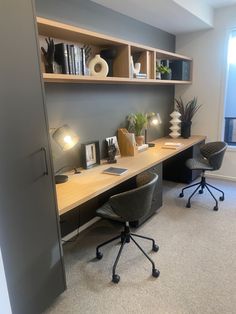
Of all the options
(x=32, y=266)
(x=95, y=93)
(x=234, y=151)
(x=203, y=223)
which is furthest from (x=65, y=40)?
(x=234, y=151)

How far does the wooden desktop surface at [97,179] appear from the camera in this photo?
180 cm

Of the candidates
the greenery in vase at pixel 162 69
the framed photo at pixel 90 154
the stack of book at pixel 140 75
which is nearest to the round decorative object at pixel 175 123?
the greenery in vase at pixel 162 69

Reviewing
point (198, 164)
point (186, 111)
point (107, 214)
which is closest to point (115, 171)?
point (107, 214)

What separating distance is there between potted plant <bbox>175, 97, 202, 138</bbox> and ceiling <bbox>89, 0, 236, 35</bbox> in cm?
114

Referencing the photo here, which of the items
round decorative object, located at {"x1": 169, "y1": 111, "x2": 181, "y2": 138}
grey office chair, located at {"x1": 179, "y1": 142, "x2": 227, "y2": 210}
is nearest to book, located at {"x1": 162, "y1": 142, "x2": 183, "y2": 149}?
grey office chair, located at {"x1": 179, "y1": 142, "x2": 227, "y2": 210}

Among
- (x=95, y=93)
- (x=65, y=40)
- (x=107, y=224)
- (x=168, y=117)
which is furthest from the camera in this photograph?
(x=168, y=117)

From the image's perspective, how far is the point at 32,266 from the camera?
1.52 m

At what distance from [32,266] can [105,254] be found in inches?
36.6

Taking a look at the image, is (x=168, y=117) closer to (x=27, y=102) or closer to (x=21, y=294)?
(x=27, y=102)

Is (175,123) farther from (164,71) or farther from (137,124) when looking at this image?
(137,124)

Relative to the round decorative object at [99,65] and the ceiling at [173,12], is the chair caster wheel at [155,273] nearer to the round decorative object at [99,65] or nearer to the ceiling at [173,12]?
the round decorative object at [99,65]

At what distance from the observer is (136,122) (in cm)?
321

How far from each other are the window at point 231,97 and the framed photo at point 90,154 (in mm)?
2627

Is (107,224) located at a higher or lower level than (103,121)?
lower
